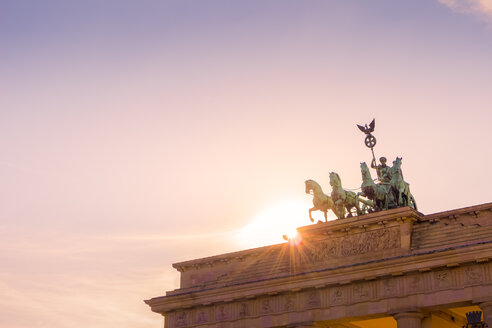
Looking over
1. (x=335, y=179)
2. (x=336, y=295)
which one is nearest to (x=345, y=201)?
(x=335, y=179)

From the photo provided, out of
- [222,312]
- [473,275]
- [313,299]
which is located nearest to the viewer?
[473,275]

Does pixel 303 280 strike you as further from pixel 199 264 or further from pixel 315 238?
pixel 199 264

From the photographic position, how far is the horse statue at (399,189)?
1194 inches

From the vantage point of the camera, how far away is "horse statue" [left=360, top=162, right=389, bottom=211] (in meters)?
30.6

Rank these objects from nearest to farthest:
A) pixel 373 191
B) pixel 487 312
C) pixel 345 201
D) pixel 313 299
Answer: pixel 487 312
pixel 313 299
pixel 373 191
pixel 345 201

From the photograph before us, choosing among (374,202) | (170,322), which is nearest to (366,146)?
(374,202)

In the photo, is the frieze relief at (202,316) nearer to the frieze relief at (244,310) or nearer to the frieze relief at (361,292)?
the frieze relief at (244,310)

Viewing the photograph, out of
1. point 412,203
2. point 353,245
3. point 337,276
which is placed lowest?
point 337,276

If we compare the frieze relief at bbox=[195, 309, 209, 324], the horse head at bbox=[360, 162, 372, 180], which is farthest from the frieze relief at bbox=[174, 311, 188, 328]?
the horse head at bbox=[360, 162, 372, 180]

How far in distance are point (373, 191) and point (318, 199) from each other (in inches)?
98.5

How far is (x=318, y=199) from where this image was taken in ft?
106

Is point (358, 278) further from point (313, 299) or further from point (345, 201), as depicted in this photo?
point (345, 201)

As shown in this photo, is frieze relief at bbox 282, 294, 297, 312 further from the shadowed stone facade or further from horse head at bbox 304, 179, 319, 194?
horse head at bbox 304, 179, 319, 194

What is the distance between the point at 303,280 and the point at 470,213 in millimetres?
6653
